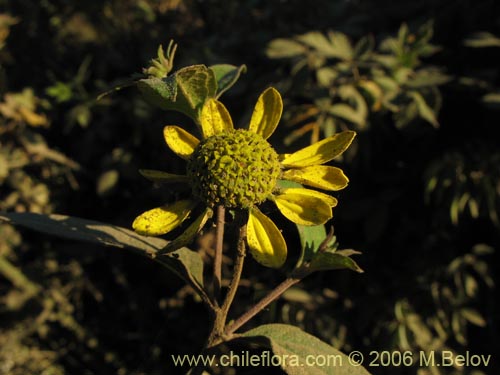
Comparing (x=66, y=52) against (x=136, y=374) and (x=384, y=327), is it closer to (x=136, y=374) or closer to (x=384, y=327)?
(x=136, y=374)

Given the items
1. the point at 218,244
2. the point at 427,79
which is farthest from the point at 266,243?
the point at 427,79

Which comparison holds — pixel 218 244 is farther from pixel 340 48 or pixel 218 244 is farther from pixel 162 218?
pixel 340 48

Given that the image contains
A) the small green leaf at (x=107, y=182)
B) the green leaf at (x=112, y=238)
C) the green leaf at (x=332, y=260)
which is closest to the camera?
the green leaf at (x=332, y=260)

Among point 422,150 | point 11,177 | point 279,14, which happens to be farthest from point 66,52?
point 422,150

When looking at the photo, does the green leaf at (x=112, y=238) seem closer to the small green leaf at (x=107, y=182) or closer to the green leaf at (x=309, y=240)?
the green leaf at (x=309, y=240)

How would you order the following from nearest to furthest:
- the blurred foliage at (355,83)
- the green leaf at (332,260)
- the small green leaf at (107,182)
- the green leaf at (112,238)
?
the green leaf at (332,260), the green leaf at (112,238), the blurred foliage at (355,83), the small green leaf at (107,182)

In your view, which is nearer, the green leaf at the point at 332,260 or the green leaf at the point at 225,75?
the green leaf at the point at 332,260

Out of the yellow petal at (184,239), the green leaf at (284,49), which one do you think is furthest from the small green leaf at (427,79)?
the yellow petal at (184,239)
